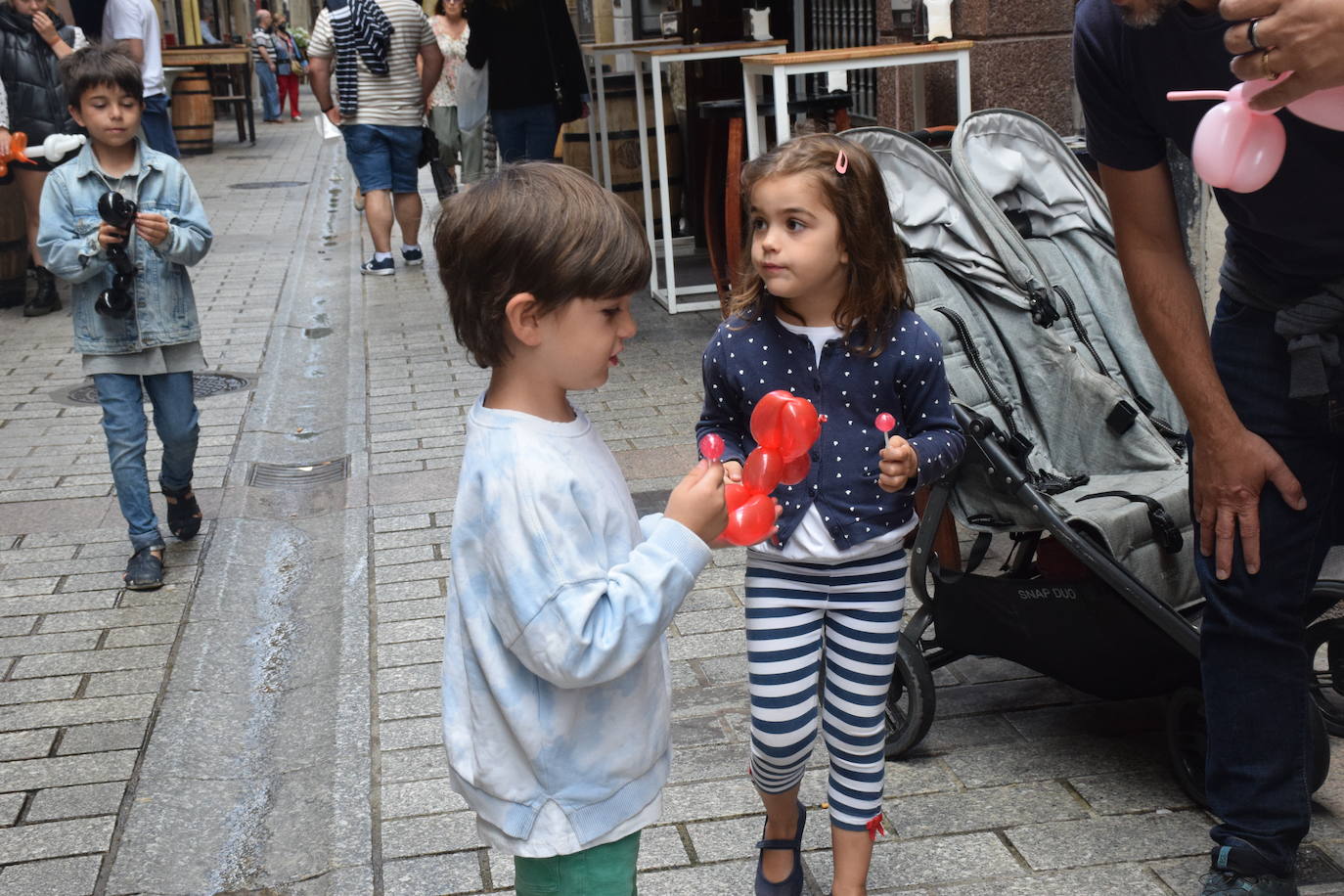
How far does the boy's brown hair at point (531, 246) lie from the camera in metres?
1.98

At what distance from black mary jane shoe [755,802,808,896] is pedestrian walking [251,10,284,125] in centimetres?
2822

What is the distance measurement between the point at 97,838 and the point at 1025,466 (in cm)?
223

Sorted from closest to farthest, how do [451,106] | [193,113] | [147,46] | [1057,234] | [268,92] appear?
[1057,234] → [147,46] → [451,106] → [193,113] → [268,92]

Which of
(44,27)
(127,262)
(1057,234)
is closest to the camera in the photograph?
(1057,234)

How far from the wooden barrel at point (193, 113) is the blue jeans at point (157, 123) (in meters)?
11.6

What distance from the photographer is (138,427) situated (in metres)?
5.00

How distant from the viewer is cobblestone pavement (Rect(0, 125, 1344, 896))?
309 cm

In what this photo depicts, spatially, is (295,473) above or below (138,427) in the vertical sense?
below

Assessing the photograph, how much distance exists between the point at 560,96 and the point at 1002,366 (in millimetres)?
6273

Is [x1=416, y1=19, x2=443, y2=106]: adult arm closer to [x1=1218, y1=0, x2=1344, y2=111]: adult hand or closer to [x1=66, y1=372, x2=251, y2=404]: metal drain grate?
[x1=66, y1=372, x2=251, y2=404]: metal drain grate

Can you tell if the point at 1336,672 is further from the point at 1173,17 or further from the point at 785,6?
the point at 785,6

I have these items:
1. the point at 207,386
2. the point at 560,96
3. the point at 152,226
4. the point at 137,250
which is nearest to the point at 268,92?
the point at 560,96

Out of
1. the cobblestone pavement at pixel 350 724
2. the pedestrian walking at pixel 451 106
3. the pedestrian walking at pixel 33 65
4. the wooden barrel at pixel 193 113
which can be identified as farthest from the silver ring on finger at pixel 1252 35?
the wooden barrel at pixel 193 113

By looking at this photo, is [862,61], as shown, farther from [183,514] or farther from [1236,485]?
[1236,485]
